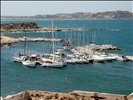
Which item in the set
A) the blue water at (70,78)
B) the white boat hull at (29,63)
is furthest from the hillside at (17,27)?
the white boat hull at (29,63)

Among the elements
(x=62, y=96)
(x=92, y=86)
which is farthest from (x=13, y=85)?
(x=62, y=96)

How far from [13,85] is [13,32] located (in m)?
81.4

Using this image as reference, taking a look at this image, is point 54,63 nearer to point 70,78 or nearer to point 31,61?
point 31,61

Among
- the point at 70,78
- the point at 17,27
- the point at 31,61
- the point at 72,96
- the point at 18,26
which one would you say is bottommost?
the point at 17,27

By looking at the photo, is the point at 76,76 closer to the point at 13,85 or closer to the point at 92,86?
the point at 92,86

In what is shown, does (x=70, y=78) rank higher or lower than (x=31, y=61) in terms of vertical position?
lower

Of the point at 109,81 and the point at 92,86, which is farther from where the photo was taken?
the point at 109,81

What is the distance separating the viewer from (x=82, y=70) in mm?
48875

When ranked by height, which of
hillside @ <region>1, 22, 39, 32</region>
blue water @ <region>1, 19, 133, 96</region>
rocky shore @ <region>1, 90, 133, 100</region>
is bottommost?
hillside @ <region>1, 22, 39, 32</region>

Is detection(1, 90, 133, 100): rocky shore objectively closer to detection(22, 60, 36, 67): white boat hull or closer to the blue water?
the blue water

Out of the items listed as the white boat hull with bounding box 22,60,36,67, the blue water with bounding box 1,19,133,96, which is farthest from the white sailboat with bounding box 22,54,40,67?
the blue water with bounding box 1,19,133,96

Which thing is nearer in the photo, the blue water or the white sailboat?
the blue water

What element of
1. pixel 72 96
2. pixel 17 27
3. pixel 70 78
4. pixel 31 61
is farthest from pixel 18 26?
pixel 72 96

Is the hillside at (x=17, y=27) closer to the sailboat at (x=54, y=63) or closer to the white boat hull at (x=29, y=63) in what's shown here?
the white boat hull at (x=29, y=63)
